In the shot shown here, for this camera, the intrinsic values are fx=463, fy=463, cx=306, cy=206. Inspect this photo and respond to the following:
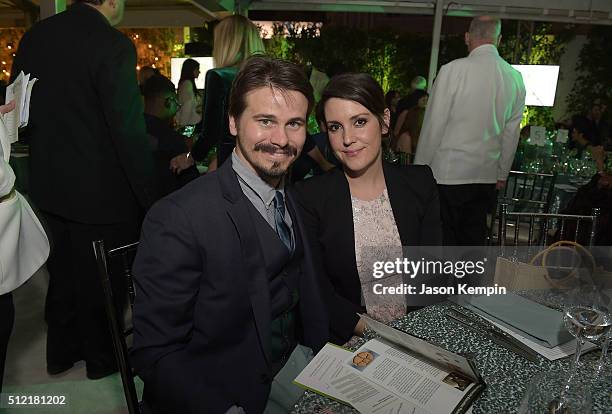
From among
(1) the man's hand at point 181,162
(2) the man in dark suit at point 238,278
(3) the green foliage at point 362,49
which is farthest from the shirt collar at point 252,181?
(3) the green foliage at point 362,49

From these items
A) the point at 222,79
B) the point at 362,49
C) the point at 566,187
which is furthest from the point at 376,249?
the point at 362,49

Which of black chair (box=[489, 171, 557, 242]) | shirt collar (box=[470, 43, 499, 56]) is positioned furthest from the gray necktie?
black chair (box=[489, 171, 557, 242])

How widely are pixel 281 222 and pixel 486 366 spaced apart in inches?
26.2

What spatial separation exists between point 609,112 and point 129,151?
9030mm

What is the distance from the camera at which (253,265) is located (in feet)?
3.91

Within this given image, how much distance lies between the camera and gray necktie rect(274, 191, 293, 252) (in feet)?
4.44

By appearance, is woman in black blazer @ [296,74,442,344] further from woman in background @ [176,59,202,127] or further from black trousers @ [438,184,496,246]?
woman in background @ [176,59,202,127]

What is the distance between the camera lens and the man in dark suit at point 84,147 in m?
1.92

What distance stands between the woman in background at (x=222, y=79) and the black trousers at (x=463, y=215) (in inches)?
64.6

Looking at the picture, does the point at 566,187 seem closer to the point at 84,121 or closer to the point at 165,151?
→ the point at 165,151

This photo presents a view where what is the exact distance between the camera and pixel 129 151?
6.63 ft

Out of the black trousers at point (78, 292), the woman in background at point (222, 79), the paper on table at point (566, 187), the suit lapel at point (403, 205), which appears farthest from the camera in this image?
the paper on table at point (566, 187)

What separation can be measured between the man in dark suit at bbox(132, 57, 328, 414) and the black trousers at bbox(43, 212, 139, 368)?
43.7 inches

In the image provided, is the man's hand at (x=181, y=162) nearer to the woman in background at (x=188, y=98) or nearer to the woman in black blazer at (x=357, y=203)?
the woman in black blazer at (x=357, y=203)
